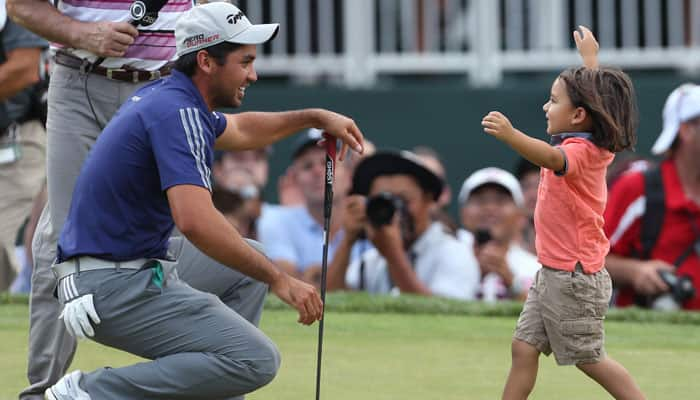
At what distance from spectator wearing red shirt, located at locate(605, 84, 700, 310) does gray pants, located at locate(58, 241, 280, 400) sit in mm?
3848

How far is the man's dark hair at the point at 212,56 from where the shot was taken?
4.63 m

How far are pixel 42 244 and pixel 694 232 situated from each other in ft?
14.0

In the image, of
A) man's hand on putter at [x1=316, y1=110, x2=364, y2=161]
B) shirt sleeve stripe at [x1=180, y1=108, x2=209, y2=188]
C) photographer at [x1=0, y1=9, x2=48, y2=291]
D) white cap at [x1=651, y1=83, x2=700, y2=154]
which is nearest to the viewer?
shirt sleeve stripe at [x1=180, y1=108, x2=209, y2=188]

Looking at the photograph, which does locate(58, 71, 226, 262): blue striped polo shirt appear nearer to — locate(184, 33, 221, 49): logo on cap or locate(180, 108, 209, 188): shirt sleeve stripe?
locate(180, 108, 209, 188): shirt sleeve stripe

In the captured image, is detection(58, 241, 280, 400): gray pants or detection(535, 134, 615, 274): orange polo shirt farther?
detection(535, 134, 615, 274): orange polo shirt

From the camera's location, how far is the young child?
15.6 feet

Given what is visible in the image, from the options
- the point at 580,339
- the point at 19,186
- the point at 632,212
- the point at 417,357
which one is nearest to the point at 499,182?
the point at 632,212

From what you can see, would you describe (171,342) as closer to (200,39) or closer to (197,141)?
(197,141)

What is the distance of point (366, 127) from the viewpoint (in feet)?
41.4

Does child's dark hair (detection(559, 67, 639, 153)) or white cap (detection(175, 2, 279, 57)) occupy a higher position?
white cap (detection(175, 2, 279, 57))

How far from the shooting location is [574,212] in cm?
477

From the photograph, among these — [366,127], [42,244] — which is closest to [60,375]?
[42,244]

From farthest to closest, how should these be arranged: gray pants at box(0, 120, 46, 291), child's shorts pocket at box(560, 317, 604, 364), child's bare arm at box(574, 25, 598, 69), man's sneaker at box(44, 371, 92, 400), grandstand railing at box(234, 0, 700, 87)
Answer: grandstand railing at box(234, 0, 700, 87) < gray pants at box(0, 120, 46, 291) < child's bare arm at box(574, 25, 598, 69) < child's shorts pocket at box(560, 317, 604, 364) < man's sneaker at box(44, 371, 92, 400)

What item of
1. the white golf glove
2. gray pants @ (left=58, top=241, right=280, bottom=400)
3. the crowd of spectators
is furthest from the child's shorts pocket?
the crowd of spectators
